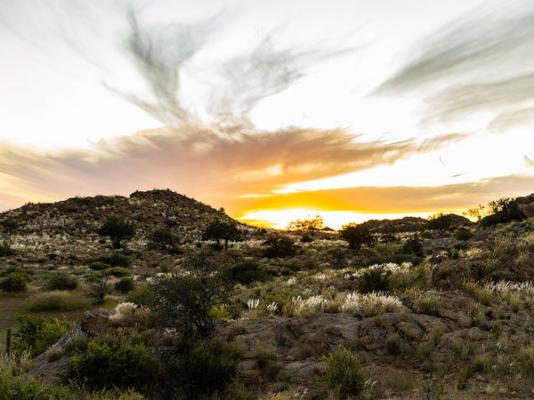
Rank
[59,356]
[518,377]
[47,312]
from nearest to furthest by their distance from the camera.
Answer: [518,377] → [59,356] → [47,312]

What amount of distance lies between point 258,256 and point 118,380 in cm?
4374

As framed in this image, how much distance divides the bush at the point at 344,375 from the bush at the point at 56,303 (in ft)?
66.6

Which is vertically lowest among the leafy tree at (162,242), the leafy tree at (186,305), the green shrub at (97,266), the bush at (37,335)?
the bush at (37,335)

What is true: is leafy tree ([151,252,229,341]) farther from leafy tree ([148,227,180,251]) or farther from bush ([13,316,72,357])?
leafy tree ([148,227,180,251])

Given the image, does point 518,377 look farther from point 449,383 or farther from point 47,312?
point 47,312

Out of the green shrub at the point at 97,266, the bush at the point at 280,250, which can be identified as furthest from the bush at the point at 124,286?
the bush at the point at 280,250

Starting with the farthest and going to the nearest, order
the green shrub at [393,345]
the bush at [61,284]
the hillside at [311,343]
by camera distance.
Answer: the bush at [61,284]
the green shrub at [393,345]
the hillside at [311,343]

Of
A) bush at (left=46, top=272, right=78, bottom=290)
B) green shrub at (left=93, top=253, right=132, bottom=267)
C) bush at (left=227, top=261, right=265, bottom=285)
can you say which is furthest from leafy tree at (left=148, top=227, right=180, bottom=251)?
bush at (left=46, top=272, right=78, bottom=290)

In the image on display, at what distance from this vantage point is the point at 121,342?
405 inches

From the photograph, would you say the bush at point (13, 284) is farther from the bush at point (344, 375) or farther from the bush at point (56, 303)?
the bush at point (344, 375)

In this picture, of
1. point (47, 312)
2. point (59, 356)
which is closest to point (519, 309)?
point (59, 356)

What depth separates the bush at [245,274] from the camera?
3136 cm

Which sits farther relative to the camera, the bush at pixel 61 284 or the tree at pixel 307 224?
the tree at pixel 307 224

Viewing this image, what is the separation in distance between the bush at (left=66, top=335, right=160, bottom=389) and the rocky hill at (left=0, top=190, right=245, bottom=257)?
46.9 meters
